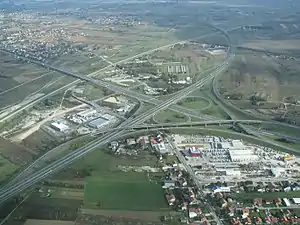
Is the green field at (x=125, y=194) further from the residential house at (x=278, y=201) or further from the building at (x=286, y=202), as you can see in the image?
the building at (x=286, y=202)

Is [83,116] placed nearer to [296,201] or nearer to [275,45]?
[296,201]

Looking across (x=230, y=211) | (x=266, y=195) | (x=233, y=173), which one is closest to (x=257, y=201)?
(x=266, y=195)

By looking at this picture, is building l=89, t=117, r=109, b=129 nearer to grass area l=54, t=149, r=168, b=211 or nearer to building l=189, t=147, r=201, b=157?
grass area l=54, t=149, r=168, b=211

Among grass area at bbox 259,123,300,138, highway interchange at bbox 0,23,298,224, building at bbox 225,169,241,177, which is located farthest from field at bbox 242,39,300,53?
building at bbox 225,169,241,177

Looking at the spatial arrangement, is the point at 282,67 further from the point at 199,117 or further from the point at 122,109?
the point at 122,109

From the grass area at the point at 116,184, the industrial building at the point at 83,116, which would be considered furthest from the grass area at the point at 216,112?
the industrial building at the point at 83,116

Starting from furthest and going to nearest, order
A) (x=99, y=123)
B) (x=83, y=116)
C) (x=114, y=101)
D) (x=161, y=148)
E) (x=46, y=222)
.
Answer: (x=114, y=101)
(x=83, y=116)
(x=99, y=123)
(x=161, y=148)
(x=46, y=222)

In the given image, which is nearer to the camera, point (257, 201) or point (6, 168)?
point (257, 201)
